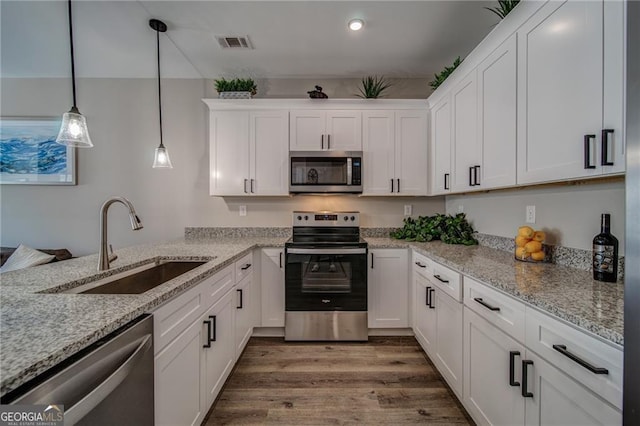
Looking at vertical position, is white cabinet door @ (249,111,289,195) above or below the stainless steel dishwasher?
above

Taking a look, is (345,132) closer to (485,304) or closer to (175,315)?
(485,304)

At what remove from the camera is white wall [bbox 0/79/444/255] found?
2887 mm

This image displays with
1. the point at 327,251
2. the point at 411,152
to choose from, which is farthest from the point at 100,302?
the point at 411,152

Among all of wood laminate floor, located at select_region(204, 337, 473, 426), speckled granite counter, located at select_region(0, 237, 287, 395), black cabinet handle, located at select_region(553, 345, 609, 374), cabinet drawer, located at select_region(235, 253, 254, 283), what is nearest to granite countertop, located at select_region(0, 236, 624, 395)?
speckled granite counter, located at select_region(0, 237, 287, 395)

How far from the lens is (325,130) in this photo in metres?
2.67

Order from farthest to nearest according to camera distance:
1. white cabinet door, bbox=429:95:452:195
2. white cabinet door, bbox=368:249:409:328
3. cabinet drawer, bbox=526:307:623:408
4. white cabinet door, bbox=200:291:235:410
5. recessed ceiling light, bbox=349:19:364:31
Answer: white cabinet door, bbox=368:249:409:328 → white cabinet door, bbox=429:95:452:195 → recessed ceiling light, bbox=349:19:364:31 → white cabinet door, bbox=200:291:235:410 → cabinet drawer, bbox=526:307:623:408

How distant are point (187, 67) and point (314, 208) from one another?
79.4 inches

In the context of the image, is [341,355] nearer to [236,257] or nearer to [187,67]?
[236,257]

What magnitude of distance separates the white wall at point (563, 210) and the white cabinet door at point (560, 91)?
30cm

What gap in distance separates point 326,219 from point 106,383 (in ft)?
6.93

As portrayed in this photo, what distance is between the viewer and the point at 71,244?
9.60 ft

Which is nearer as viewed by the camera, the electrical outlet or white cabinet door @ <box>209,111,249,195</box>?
the electrical outlet

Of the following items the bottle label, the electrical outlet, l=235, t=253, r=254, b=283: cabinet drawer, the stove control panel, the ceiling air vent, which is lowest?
l=235, t=253, r=254, b=283: cabinet drawer

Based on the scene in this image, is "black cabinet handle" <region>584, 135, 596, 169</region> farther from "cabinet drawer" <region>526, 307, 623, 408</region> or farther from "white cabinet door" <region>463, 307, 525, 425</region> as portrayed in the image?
"white cabinet door" <region>463, 307, 525, 425</region>
